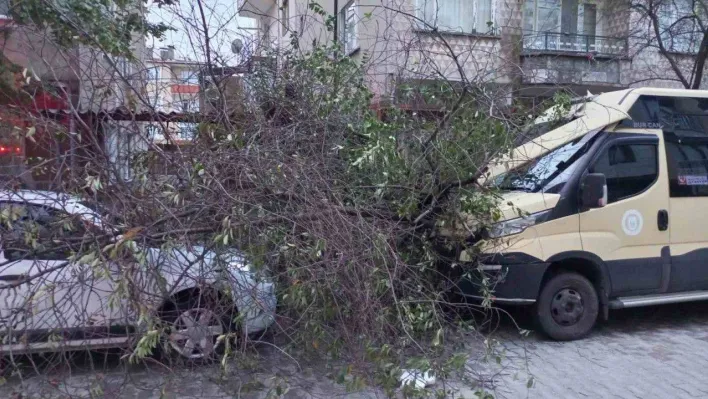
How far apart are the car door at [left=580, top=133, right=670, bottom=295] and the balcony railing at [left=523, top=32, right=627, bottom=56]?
8824 millimetres

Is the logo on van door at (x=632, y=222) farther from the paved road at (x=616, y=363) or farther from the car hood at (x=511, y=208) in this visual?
the paved road at (x=616, y=363)

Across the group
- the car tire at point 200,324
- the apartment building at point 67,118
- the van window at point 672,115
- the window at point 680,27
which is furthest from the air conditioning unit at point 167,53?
the window at point 680,27

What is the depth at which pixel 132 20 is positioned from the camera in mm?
7930

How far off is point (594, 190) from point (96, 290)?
185 inches

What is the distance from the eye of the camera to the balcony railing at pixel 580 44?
15.7 m

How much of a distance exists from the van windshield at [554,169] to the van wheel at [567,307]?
95 centimetres

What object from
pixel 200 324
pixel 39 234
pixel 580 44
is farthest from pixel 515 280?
pixel 580 44

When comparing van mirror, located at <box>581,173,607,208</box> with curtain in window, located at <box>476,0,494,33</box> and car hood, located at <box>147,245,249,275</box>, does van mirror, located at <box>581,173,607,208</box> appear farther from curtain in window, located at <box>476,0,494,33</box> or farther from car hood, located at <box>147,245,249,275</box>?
curtain in window, located at <box>476,0,494,33</box>

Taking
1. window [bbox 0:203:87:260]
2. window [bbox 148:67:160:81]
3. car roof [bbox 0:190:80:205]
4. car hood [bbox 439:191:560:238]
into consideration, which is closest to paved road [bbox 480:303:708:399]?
car hood [bbox 439:191:560:238]

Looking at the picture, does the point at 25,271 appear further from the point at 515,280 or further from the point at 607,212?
the point at 607,212

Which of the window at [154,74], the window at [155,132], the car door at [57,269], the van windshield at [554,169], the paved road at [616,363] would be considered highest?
the window at [154,74]

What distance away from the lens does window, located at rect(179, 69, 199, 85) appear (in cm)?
563

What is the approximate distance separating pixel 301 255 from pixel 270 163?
2.35 feet

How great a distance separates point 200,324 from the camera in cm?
471
